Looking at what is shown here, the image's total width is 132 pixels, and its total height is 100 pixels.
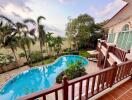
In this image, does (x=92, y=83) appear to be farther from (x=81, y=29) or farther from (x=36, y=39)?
(x=81, y=29)

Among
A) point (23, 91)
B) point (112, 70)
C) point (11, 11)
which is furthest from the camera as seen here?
point (11, 11)

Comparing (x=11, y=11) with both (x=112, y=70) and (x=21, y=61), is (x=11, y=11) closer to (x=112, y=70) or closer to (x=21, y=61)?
(x=21, y=61)

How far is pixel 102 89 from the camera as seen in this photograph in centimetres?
328

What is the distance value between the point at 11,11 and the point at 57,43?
8.28 metres

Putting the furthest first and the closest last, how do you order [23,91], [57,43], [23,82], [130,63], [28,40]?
[57,43] < [28,40] < [23,82] < [23,91] < [130,63]

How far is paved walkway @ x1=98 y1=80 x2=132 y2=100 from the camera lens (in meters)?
3.28

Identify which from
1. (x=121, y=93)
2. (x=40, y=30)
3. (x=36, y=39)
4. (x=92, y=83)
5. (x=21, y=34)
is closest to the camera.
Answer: (x=92, y=83)

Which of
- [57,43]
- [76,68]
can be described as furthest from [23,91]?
[57,43]

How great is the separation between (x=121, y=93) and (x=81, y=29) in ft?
56.8

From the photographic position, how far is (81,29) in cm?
1991

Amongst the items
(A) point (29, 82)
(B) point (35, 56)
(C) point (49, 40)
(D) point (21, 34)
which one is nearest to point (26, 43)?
(D) point (21, 34)

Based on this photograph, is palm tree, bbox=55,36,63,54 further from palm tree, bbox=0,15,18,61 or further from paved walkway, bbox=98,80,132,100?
paved walkway, bbox=98,80,132,100

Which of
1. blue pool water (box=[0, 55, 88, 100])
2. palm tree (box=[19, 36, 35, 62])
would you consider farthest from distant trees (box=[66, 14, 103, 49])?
blue pool water (box=[0, 55, 88, 100])

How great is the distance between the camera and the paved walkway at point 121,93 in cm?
328
